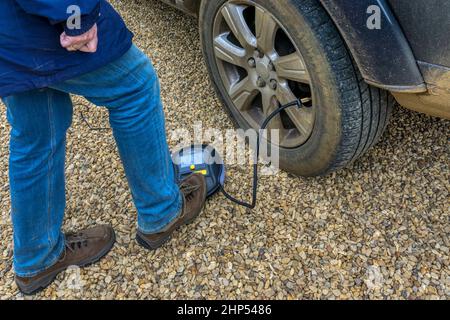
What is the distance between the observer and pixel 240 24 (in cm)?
213

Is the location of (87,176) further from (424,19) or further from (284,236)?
(424,19)

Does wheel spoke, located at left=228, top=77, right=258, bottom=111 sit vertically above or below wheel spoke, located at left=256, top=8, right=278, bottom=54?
below

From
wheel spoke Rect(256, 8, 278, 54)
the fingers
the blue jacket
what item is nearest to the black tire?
wheel spoke Rect(256, 8, 278, 54)

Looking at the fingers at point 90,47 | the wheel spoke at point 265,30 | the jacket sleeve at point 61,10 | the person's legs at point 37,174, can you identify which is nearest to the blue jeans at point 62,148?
the person's legs at point 37,174

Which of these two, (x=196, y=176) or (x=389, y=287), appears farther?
(x=196, y=176)

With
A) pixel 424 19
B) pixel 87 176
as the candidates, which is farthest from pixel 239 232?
pixel 424 19

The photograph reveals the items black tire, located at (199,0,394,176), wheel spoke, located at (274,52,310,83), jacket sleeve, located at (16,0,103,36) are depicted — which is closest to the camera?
jacket sleeve, located at (16,0,103,36)

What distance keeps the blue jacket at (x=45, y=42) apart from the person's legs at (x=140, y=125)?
0.26 feet

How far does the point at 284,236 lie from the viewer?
211 centimetres

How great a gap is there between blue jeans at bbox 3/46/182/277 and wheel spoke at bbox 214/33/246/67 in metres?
0.68

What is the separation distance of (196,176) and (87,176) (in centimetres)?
69

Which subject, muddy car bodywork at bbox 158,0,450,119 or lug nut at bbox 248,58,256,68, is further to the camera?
lug nut at bbox 248,58,256,68

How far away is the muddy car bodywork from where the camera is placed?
1503 millimetres

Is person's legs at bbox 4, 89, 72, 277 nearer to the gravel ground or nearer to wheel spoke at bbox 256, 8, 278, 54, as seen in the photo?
the gravel ground
